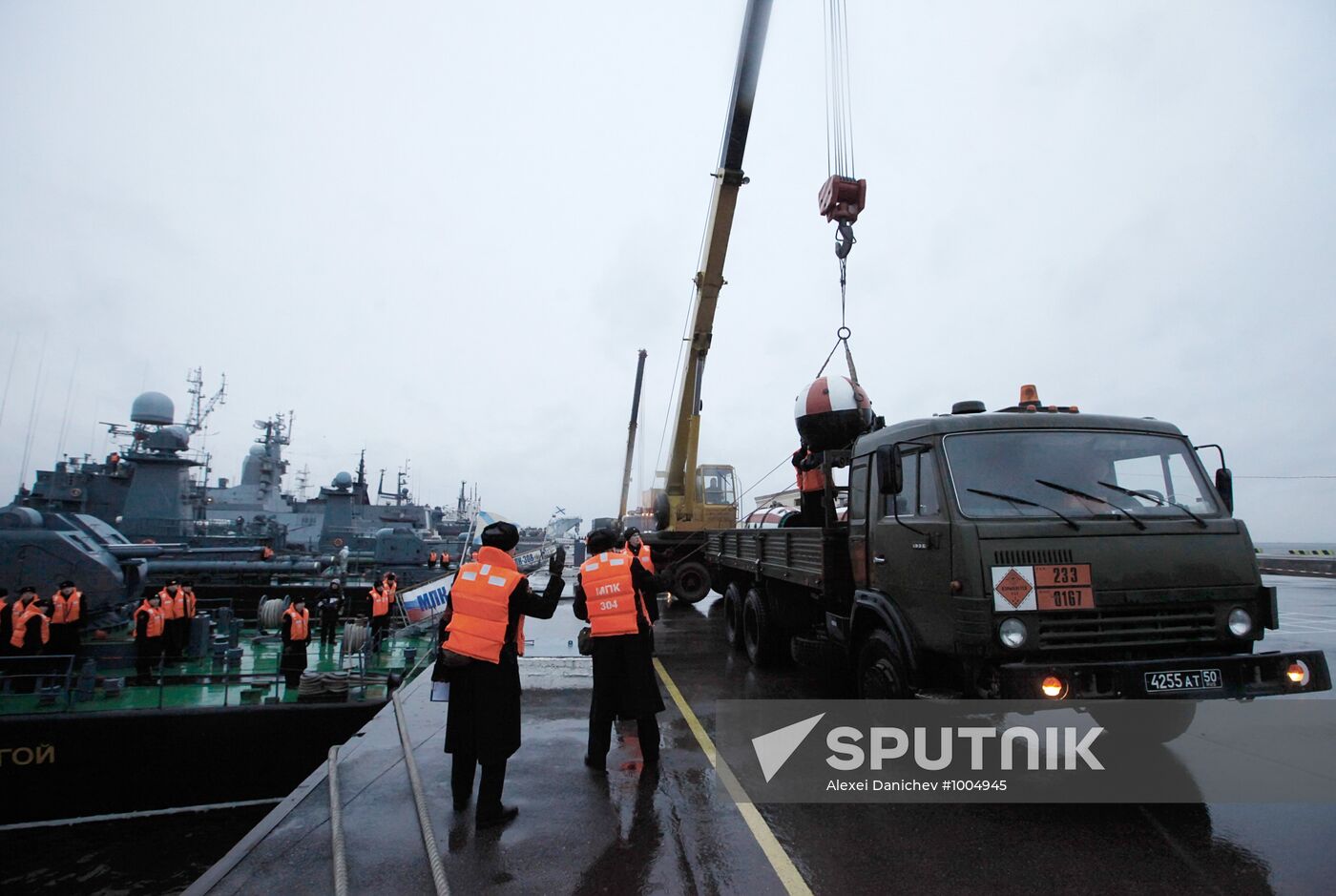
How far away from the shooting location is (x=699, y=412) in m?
15.7

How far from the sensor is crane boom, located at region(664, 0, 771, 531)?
10773mm

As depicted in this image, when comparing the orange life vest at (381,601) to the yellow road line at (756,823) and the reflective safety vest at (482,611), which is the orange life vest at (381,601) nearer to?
the yellow road line at (756,823)

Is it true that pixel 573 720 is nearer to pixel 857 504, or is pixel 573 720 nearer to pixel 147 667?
pixel 857 504

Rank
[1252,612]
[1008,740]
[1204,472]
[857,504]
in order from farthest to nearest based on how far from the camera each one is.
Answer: [857,504], [1008,740], [1204,472], [1252,612]

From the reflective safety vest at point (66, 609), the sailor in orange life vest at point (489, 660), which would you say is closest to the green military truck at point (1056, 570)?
Result: the sailor in orange life vest at point (489, 660)

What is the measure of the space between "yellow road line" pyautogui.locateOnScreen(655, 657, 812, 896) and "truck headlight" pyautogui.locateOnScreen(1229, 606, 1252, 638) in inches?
121

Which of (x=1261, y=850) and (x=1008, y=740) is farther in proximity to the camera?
(x=1008, y=740)

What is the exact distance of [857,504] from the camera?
19.5ft

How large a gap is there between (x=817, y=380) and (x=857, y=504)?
104 inches

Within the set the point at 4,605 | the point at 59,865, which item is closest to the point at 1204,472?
the point at 59,865

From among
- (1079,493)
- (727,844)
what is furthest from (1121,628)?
(727,844)

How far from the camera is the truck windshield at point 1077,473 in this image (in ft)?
14.5

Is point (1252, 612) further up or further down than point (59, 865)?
further up

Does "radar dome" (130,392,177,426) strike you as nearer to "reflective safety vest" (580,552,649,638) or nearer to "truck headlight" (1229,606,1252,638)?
"reflective safety vest" (580,552,649,638)
